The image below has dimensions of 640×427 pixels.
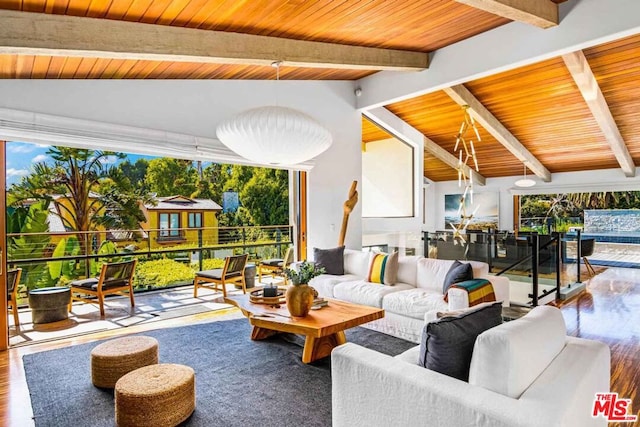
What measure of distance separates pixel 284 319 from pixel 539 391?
2210 millimetres

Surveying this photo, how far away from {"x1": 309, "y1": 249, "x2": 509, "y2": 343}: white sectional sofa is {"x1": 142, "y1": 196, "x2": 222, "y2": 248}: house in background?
332 cm

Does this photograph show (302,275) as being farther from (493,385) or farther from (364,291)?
(493,385)

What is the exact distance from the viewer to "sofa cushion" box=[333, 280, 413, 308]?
4402mm

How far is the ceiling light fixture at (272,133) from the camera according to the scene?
10.6ft

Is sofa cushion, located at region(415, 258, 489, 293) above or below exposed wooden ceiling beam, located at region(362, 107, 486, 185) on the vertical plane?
below

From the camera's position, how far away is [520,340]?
169 cm

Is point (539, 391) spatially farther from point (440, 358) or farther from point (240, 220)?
point (240, 220)

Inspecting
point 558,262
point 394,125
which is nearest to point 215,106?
point 394,125

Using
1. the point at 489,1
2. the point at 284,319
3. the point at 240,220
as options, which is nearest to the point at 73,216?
the point at 240,220

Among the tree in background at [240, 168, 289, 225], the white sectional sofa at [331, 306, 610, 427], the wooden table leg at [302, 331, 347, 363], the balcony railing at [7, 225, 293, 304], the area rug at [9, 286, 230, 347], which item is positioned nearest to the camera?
the white sectional sofa at [331, 306, 610, 427]

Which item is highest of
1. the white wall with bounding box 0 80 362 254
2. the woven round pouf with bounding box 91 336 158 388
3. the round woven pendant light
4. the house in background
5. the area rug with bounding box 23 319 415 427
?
the white wall with bounding box 0 80 362 254

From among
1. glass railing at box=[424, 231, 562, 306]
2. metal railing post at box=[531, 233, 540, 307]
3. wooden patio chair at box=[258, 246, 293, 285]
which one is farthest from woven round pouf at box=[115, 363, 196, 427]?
metal railing post at box=[531, 233, 540, 307]

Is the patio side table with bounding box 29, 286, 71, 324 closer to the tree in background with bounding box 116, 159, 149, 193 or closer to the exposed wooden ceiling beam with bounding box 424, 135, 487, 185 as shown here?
the tree in background with bounding box 116, 159, 149, 193

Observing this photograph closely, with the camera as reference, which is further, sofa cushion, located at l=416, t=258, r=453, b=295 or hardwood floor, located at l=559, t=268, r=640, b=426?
sofa cushion, located at l=416, t=258, r=453, b=295
